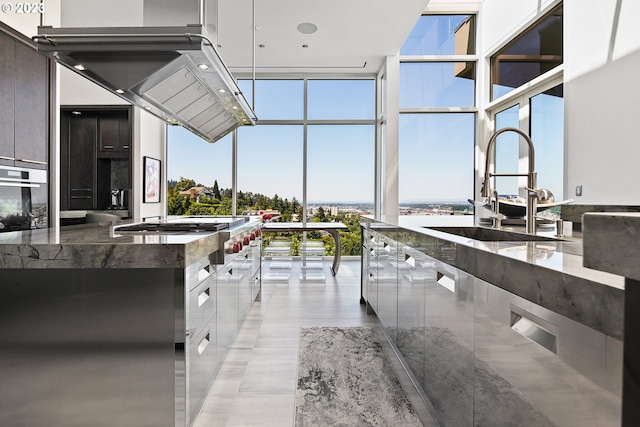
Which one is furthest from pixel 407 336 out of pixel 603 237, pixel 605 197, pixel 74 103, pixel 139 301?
pixel 74 103

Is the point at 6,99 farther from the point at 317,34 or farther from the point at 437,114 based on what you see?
the point at 437,114

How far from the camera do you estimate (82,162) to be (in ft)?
17.6

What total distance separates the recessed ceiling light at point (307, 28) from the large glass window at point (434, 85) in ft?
5.76

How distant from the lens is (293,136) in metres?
6.28

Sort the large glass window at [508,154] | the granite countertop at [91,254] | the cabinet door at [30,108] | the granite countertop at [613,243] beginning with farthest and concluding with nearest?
the large glass window at [508,154] < the cabinet door at [30,108] < the granite countertop at [91,254] < the granite countertop at [613,243]

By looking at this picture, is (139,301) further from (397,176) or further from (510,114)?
(510,114)

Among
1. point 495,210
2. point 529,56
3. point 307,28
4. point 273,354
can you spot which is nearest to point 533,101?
point 529,56

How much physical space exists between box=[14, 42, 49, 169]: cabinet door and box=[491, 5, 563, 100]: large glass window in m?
5.19

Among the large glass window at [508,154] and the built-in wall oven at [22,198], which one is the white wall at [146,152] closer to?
the built-in wall oven at [22,198]

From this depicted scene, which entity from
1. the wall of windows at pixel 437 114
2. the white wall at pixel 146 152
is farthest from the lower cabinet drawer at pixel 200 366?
the wall of windows at pixel 437 114

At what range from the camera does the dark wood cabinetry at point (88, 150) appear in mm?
5312

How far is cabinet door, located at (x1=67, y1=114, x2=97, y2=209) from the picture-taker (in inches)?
210

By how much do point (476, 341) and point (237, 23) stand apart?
469 centimetres

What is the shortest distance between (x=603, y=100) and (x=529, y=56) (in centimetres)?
166
